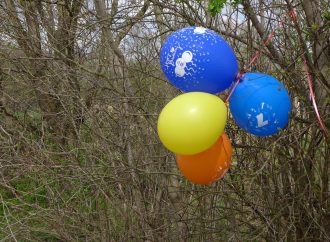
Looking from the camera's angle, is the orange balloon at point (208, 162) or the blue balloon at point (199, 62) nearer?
the blue balloon at point (199, 62)

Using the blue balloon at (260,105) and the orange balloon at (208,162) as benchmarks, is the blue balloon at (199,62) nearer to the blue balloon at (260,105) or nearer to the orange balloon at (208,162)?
the blue balloon at (260,105)

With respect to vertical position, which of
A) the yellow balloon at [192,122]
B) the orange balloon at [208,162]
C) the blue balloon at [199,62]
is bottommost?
the orange balloon at [208,162]

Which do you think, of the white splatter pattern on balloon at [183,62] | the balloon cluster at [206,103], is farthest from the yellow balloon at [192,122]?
the white splatter pattern on balloon at [183,62]

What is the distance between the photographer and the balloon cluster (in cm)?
183

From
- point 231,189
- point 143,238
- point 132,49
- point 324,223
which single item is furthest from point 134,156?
point 324,223

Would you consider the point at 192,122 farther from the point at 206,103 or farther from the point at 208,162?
the point at 208,162

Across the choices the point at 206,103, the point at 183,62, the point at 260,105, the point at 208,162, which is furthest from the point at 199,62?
the point at 208,162

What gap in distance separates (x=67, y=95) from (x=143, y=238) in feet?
4.38

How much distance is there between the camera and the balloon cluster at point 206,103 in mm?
1827

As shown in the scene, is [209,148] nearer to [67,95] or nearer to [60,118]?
[67,95]

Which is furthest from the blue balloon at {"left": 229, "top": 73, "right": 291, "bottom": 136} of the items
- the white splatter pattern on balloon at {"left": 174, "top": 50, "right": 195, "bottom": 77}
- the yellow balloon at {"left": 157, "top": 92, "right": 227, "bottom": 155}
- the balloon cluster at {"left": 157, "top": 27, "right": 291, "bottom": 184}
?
the white splatter pattern on balloon at {"left": 174, "top": 50, "right": 195, "bottom": 77}

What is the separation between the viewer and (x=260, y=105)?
6.36 feet

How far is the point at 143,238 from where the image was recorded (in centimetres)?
337

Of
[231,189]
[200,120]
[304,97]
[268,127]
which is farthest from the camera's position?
[231,189]
